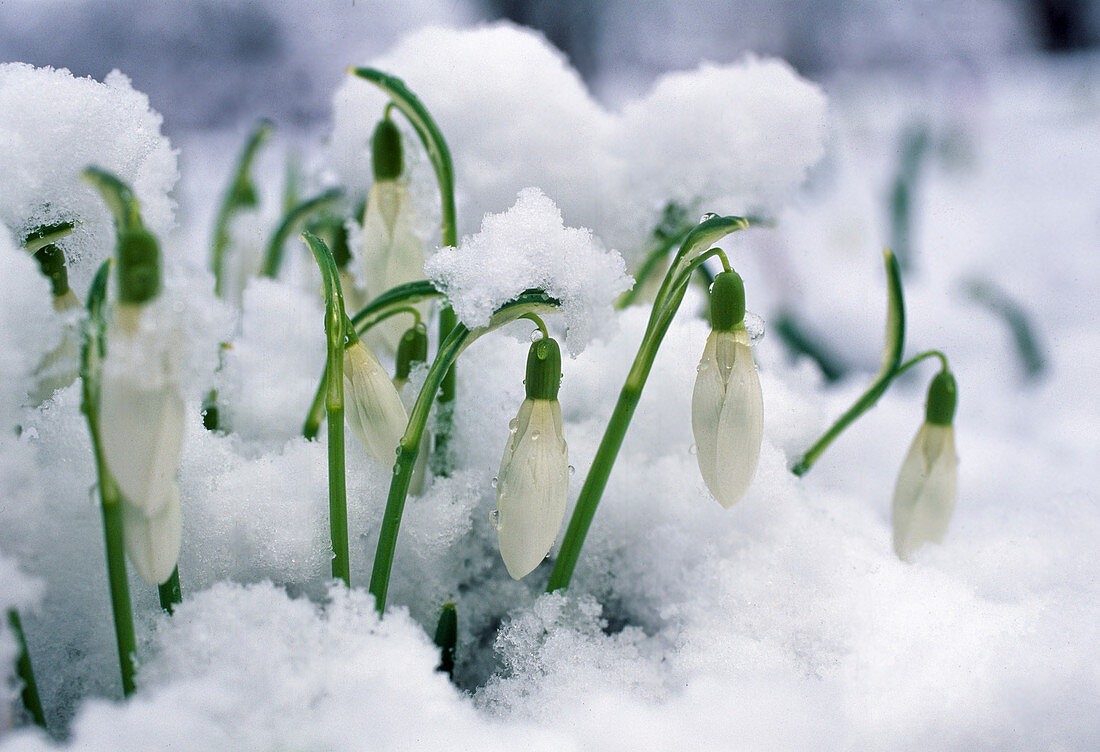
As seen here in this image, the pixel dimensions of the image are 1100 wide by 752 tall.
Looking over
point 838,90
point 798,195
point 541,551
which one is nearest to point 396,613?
point 541,551

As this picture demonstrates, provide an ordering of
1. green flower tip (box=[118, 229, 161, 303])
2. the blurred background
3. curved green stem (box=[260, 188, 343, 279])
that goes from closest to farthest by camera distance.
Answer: green flower tip (box=[118, 229, 161, 303])
curved green stem (box=[260, 188, 343, 279])
the blurred background

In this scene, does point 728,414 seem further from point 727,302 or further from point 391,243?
point 391,243

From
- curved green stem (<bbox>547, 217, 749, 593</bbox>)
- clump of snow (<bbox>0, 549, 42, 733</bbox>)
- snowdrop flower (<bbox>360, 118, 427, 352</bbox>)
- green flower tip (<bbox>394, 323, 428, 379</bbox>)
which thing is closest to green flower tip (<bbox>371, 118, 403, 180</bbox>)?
snowdrop flower (<bbox>360, 118, 427, 352</bbox>)

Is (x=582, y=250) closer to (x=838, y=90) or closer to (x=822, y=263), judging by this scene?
(x=822, y=263)

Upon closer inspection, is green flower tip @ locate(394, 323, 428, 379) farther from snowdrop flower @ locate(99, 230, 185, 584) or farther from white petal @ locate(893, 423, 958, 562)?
white petal @ locate(893, 423, 958, 562)

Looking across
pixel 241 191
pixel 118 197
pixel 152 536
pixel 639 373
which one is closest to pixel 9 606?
pixel 152 536
